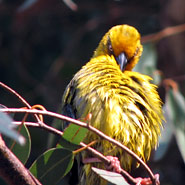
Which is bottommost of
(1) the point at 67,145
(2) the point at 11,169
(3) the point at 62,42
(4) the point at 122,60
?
(2) the point at 11,169

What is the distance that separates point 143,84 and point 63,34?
336 centimetres

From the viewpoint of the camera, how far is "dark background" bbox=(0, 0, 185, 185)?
5500 mm

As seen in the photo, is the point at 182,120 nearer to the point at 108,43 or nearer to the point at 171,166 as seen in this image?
the point at 108,43

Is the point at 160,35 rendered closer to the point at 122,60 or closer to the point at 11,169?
the point at 122,60

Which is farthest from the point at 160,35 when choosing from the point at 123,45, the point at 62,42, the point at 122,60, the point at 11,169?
the point at 11,169

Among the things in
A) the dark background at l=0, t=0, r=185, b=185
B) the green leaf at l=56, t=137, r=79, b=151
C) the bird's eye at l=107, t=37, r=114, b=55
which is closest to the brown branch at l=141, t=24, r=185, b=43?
the dark background at l=0, t=0, r=185, b=185

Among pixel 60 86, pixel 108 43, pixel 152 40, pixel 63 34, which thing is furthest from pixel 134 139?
pixel 63 34

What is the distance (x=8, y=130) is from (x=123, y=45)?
2207 mm

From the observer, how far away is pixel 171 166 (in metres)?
5.37

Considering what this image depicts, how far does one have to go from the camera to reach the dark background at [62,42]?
5.50 metres

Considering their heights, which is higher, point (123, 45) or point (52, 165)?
Result: point (123, 45)

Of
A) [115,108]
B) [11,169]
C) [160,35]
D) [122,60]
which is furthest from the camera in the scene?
[160,35]

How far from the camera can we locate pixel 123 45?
3.53m

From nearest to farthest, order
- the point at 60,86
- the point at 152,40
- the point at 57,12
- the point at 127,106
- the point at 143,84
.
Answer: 1. the point at 127,106
2. the point at 143,84
3. the point at 152,40
4. the point at 60,86
5. the point at 57,12
